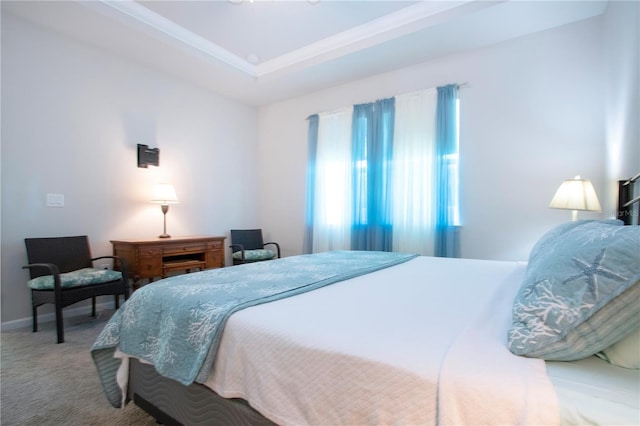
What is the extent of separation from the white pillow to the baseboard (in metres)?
4.03

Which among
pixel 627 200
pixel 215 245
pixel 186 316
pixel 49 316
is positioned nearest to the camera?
pixel 186 316

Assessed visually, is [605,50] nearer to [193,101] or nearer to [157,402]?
[157,402]

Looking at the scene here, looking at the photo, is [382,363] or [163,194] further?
[163,194]

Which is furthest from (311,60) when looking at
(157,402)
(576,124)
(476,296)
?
(157,402)

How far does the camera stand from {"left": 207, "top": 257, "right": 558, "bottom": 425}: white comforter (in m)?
0.70

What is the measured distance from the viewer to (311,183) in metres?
4.68

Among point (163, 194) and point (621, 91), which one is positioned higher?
point (621, 91)

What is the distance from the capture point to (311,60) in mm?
3865

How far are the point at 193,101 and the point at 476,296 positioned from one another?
433 centimetres

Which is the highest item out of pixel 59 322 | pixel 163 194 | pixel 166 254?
pixel 163 194

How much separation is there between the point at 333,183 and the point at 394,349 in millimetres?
3736

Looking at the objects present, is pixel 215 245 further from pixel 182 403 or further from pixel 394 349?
pixel 394 349

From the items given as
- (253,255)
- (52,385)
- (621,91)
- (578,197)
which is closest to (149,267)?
(253,255)

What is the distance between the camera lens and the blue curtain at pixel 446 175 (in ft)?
11.8
